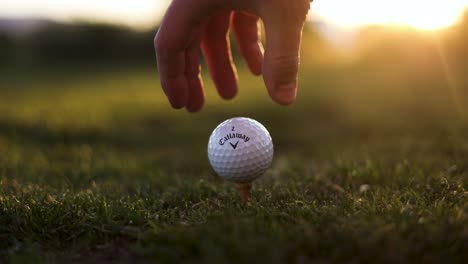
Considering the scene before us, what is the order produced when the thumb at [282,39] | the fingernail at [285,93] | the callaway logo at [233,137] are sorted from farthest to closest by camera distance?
the callaway logo at [233,137]
the fingernail at [285,93]
the thumb at [282,39]

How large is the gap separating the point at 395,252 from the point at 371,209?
652 millimetres

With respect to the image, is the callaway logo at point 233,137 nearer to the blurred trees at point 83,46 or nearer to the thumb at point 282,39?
the thumb at point 282,39

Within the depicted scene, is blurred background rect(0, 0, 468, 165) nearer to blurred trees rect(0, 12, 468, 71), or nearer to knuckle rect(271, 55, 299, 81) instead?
knuckle rect(271, 55, 299, 81)

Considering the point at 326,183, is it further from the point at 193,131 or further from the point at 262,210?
the point at 193,131

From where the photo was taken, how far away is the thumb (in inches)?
122

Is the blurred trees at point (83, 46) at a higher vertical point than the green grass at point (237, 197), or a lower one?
higher

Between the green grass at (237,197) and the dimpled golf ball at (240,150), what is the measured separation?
22 cm

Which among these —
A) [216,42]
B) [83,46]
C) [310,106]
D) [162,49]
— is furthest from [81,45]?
[162,49]

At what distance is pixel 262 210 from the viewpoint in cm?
306

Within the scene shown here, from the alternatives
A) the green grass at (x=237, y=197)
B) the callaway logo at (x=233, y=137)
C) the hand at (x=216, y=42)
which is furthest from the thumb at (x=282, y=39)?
the green grass at (x=237, y=197)

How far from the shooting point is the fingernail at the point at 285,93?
10.8ft

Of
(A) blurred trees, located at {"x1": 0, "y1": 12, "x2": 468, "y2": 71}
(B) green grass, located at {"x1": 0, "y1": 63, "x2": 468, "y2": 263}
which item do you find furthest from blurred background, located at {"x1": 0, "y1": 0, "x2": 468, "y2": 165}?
(A) blurred trees, located at {"x1": 0, "y1": 12, "x2": 468, "y2": 71}

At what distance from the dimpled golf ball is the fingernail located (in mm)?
445

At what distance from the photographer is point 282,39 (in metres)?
3.10
